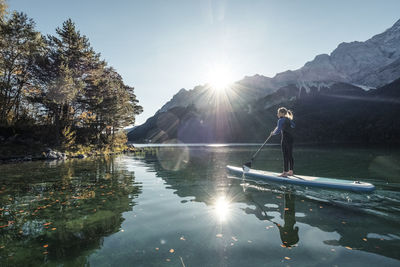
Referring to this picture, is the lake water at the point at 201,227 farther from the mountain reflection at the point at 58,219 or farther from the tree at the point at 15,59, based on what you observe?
the tree at the point at 15,59

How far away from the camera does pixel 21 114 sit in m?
33.7

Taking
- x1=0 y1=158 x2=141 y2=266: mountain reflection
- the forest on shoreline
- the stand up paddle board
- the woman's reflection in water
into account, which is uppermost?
the forest on shoreline

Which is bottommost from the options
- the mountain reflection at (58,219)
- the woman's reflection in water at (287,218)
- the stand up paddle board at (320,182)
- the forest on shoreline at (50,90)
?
the mountain reflection at (58,219)

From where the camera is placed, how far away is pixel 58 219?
631 cm

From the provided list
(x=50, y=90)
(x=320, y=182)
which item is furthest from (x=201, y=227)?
(x=50, y=90)

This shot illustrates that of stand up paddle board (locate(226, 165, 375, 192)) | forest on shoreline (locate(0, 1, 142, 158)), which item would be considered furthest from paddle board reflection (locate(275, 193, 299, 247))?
forest on shoreline (locate(0, 1, 142, 158))

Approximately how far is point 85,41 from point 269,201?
41.3m

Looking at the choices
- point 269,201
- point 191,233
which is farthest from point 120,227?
point 269,201

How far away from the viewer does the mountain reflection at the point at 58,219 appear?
431 centimetres

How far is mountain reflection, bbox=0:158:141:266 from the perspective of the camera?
4309mm

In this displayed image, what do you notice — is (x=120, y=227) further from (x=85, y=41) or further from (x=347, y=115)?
(x=347, y=115)

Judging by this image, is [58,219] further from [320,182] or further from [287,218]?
[320,182]

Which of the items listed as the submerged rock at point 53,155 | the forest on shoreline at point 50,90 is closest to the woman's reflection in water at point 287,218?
the submerged rock at point 53,155

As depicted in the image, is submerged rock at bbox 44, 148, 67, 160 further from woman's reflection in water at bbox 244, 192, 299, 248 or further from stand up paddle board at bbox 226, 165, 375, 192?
woman's reflection in water at bbox 244, 192, 299, 248
